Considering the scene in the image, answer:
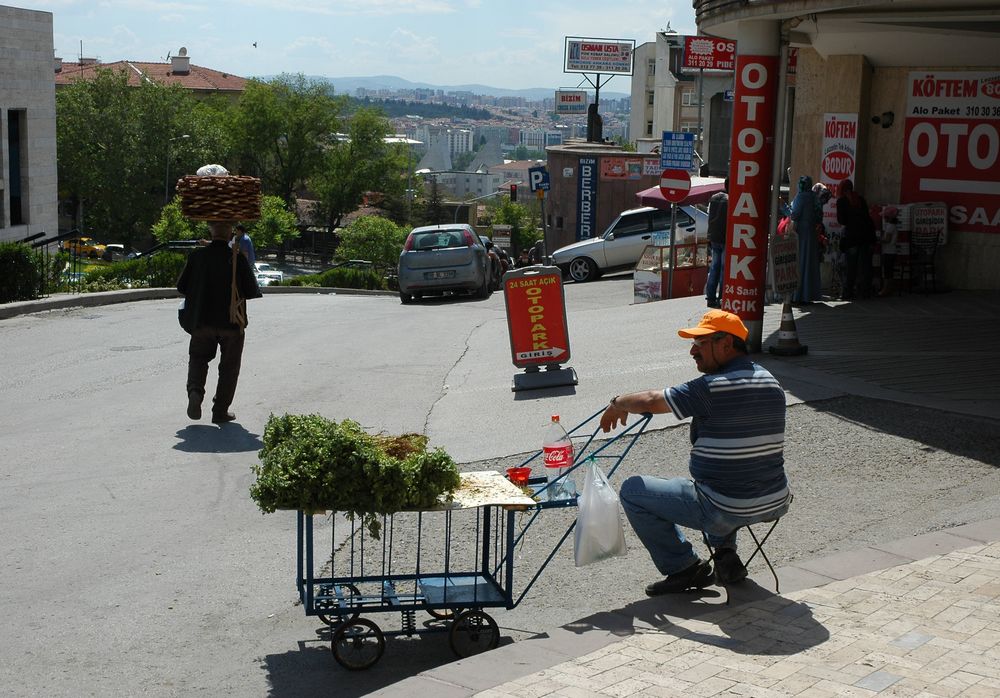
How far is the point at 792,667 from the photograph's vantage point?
17.0ft

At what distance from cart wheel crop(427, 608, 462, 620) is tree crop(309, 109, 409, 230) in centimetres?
9226

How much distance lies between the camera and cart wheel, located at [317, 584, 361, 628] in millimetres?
5758

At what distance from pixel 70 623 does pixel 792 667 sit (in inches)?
144

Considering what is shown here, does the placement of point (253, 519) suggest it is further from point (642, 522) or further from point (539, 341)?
point (539, 341)

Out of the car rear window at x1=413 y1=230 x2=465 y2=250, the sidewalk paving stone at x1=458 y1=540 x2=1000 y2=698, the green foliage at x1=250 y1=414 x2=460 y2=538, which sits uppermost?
the car rear window at x1=413 y1=230 x2=465 y2=250

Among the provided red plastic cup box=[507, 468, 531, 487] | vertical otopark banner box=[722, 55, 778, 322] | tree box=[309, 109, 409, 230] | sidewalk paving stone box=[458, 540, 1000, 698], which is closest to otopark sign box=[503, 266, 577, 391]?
vertical otopark banner box=[722, 55, 778, 322]

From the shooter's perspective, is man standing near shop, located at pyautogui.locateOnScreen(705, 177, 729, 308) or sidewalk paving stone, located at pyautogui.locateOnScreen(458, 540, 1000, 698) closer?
sidewalk paving stone, located at pyautogui.locateOnScreen(458, 540, 1000, 698)

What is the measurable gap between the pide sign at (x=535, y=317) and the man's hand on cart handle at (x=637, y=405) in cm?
598

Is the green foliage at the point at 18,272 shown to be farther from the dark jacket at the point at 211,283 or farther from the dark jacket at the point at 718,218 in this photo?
the dark jacket at the point at 718,218

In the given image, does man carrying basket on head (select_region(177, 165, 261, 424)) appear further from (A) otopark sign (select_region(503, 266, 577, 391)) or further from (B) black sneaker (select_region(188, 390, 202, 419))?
(A) otopark sign (select_region(503, 266, 577, 391))

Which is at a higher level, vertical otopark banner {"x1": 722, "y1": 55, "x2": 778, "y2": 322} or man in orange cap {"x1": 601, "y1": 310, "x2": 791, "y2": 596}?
vertical otopark banner {"x1": 722, "y1": 55, "x2": 778, "y2": 322}

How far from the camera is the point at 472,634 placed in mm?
5828

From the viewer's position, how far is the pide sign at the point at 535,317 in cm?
1202

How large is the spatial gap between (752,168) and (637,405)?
7.01m
